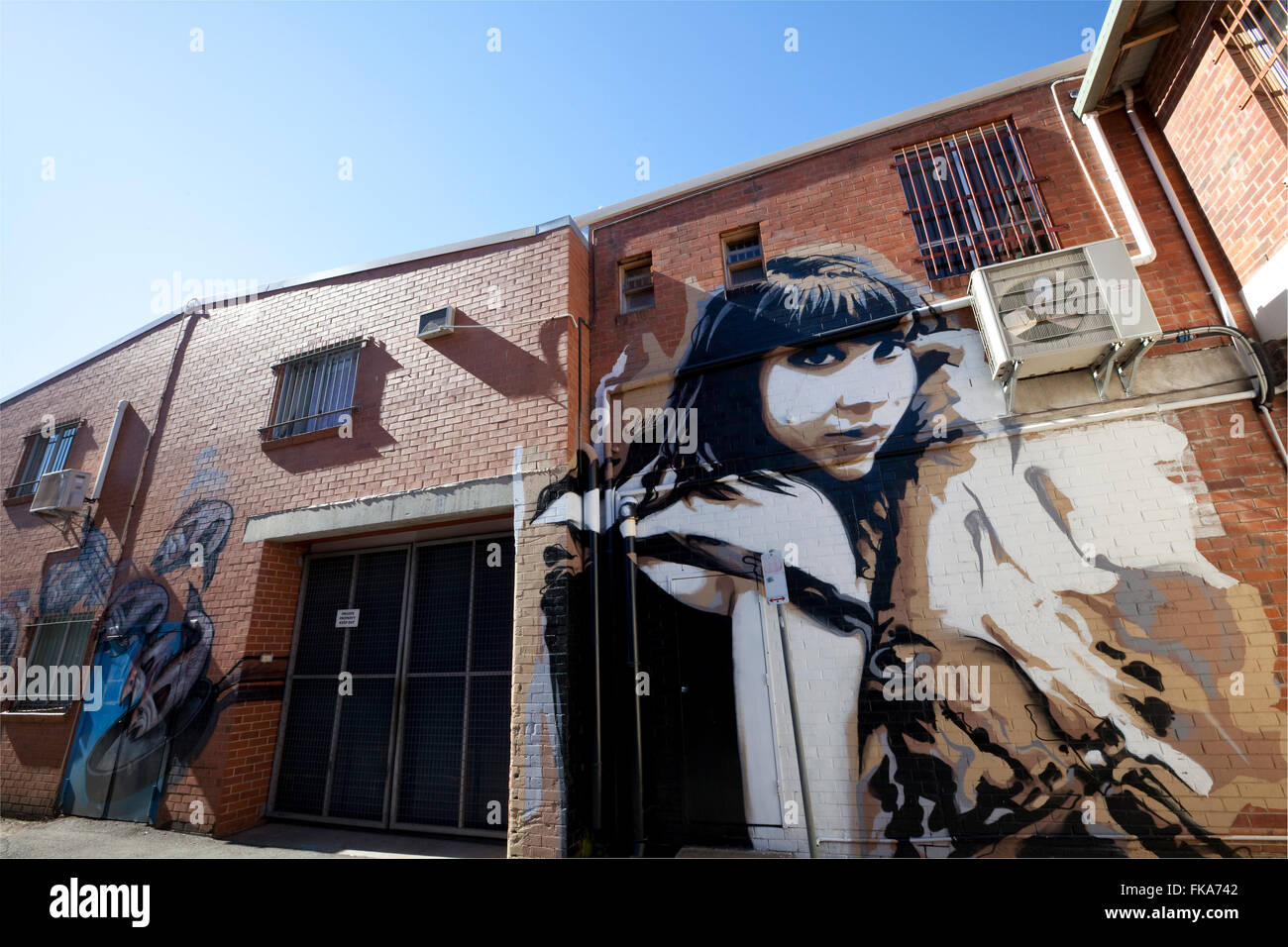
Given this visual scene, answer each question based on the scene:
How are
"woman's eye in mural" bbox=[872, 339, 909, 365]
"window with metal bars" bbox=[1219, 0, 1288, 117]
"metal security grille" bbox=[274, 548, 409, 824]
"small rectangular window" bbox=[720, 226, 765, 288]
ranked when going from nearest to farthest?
1. "window with metal bars" bbox=[1219, 0, 1288, 117]
2. "woman's eye in mural" bbox=[872, 339, 909, 365]
3. "metal security grille" bbox=[274, 548, 409, 824]
4. "small rectangular window" bbox=[720, 226, 765, 288]

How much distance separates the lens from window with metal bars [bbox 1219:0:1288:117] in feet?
13.4

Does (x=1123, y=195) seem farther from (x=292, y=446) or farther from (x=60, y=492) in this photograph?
(x=60, y=492)

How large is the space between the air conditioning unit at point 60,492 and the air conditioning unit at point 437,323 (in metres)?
6.35

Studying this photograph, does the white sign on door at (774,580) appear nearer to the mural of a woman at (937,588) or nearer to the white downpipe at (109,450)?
the mural of a woman at (937,588)

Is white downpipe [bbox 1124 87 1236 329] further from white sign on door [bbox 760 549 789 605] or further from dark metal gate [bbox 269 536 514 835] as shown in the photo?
dark metal gate [bbox 269 536 514 835]

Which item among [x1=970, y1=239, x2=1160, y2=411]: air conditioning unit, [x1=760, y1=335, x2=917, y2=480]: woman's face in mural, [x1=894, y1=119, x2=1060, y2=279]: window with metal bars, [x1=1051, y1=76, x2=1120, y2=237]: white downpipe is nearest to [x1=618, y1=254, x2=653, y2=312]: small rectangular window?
[x1=760, y1=335, x2=917, y2=480]: woman's face in mural

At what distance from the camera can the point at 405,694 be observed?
237 inches

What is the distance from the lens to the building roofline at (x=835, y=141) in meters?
5.60

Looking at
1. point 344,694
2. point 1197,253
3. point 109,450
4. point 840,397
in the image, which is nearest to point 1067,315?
point 1197,253

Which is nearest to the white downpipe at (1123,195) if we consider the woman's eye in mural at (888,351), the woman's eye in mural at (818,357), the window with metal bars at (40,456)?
the woman's eye in mural at (888,351)

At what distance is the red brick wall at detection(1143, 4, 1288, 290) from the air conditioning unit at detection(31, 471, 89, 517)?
1440 centimetres

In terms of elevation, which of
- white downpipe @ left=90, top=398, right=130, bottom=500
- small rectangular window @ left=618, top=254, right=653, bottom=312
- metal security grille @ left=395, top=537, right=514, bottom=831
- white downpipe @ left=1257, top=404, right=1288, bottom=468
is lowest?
metal security grille @ left=395, top=537, right=514, bottom=831
